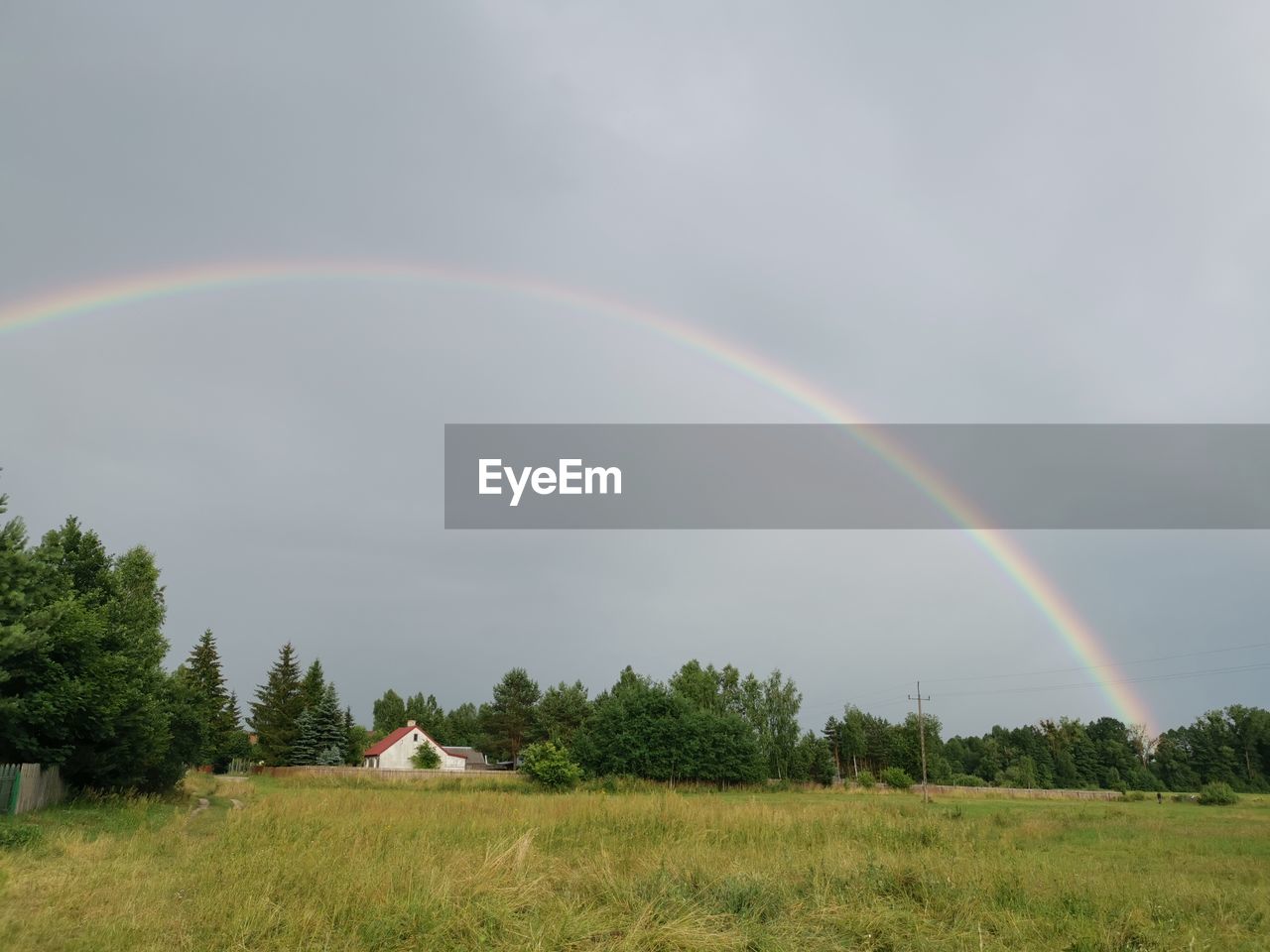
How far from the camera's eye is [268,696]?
78.7 metres

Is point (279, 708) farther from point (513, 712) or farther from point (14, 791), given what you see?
point (14, 791)

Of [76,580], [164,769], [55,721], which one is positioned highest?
[76,580]

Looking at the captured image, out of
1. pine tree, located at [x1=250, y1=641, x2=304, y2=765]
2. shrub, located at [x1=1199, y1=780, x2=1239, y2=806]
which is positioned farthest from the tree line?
shrub, located at [x1=1199, y1=780, x2=1239, y2=806]

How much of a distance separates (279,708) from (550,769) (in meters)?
40.2

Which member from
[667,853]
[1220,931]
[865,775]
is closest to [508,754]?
[865,775]

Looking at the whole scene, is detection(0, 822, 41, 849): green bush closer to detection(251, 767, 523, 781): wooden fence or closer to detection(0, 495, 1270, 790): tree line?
detection(0, 495, 1270, 790): tree line

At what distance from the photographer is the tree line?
21.2 m

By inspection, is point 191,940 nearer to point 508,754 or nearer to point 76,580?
point 76,580

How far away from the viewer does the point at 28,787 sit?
19.7 m

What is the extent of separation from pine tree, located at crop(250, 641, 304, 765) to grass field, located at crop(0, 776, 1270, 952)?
61854mm

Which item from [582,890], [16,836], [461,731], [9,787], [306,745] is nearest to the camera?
[582,890]

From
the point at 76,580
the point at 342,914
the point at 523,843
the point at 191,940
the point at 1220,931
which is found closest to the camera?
the point at 191,940

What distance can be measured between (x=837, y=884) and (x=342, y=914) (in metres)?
6.85

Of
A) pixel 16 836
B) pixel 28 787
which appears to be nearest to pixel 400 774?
pixel 28 787
